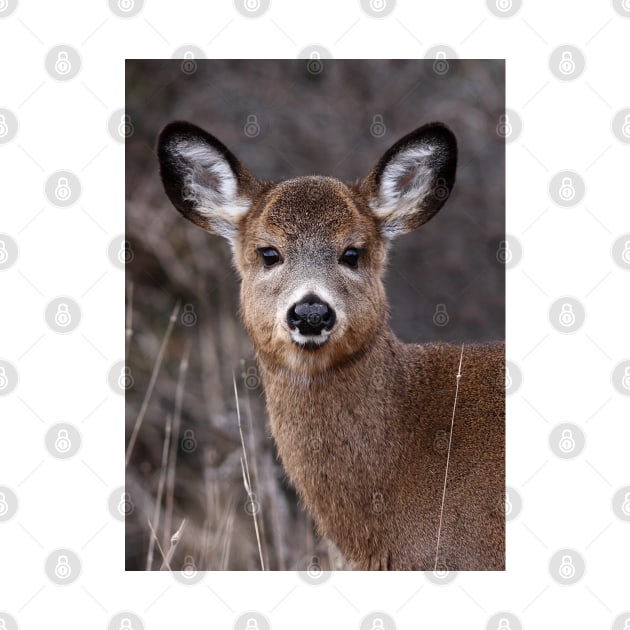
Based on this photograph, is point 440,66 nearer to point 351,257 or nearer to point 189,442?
point 351,257

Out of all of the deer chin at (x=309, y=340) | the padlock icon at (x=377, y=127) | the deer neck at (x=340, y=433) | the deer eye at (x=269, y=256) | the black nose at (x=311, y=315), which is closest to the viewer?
the black nose at (x=311, y=315)

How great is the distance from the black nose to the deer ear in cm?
94

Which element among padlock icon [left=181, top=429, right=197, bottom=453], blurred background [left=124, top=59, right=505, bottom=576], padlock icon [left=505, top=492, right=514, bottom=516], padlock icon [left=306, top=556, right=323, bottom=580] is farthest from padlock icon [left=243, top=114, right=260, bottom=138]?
padlock icon [left=505, top=492, right=514, bottom=516]

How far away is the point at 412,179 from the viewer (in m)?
5.46

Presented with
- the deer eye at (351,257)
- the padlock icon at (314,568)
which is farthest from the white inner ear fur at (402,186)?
the padlock icon at (314,568)

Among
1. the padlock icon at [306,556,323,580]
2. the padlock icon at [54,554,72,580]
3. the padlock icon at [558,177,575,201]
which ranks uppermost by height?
the padlock icon at [558,177,575,201]

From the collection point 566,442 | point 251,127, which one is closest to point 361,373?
point 566,442

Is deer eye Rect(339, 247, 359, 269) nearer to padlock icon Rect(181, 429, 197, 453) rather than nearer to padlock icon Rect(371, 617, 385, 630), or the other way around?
padlock icon Rect(371, 617, 385, 630)

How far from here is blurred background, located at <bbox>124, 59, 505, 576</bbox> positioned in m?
Answer: 8.81

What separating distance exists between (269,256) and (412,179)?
0.91m

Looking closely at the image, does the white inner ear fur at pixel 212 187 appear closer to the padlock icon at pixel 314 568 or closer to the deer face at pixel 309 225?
the deer face at pixel 309 225

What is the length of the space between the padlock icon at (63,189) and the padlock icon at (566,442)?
2.99 m

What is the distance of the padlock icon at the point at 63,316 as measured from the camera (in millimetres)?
5414

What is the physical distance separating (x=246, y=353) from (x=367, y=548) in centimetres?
418
